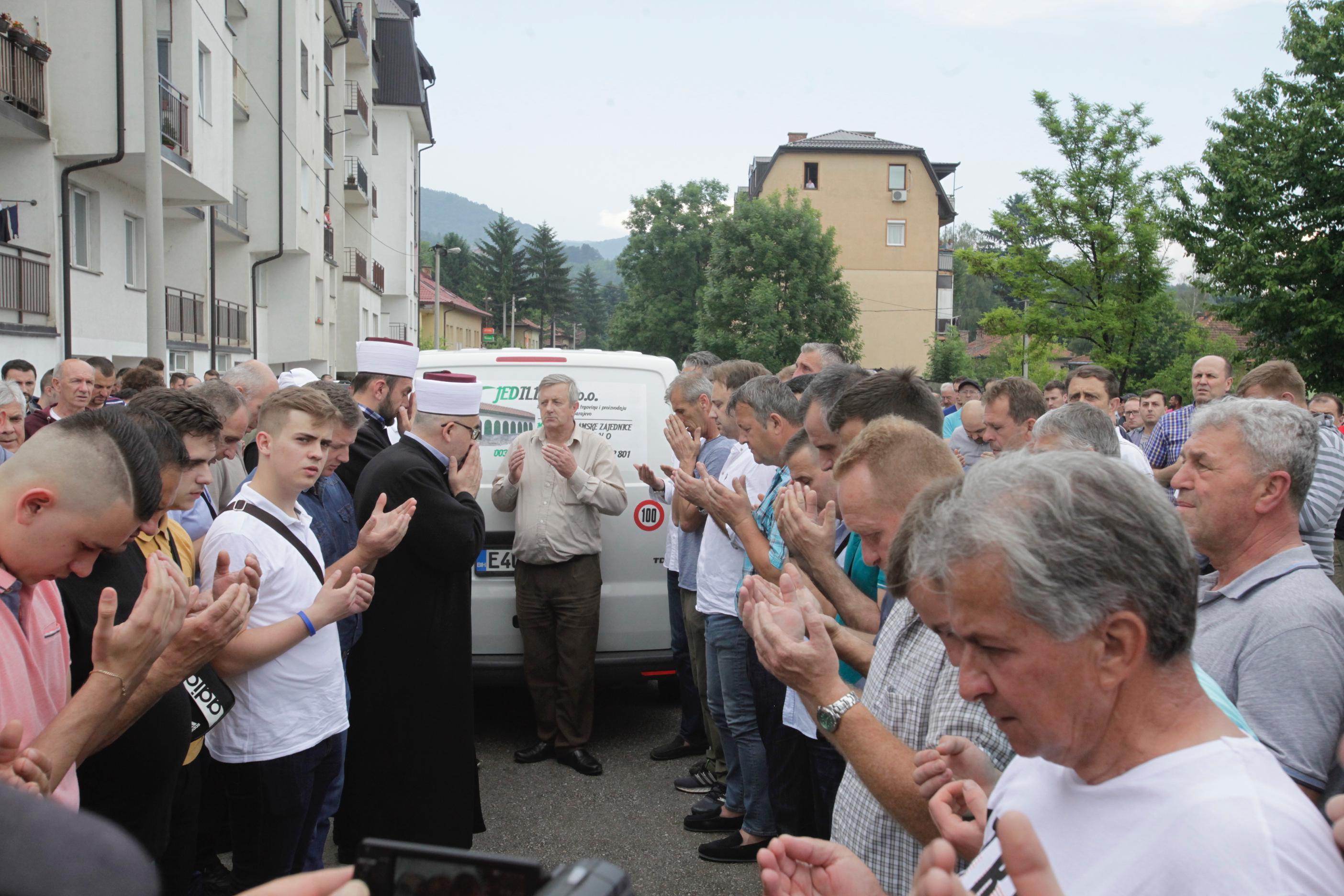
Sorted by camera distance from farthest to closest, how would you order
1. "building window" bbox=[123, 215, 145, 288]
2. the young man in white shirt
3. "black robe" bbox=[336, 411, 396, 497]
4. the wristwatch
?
"building window" bbox=[123, 215, 145, 288] < "black robe" bbox=[336, 411, 396, 497] < the young man in white shirt < the wristwatch

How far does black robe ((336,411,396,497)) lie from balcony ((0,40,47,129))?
9.73m

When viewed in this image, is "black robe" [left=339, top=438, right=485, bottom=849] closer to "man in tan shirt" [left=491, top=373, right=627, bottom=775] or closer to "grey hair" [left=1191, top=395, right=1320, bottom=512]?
"man in tan shirt" [left=491, top=373, right=627, bottom=775]

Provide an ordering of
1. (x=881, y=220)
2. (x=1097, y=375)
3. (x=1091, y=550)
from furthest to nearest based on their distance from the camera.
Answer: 1. (x=881, y=220)
2. (x=1097, y=375)
3. (x=1091, y=550)

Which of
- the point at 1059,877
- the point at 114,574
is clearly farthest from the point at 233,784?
the point at 1059,877

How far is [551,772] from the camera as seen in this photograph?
5.84 metres

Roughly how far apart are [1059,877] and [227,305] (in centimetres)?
2555

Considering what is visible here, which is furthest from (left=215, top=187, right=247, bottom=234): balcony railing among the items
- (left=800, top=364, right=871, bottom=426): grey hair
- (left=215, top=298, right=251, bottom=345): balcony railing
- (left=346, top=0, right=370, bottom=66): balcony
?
(left=800, top=364, right=871, bottom=426): grey hair

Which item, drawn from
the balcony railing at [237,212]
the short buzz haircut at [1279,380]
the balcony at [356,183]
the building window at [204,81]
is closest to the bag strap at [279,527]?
the short buzz haircut at [1279,380]

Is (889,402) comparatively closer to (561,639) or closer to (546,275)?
(561,639)

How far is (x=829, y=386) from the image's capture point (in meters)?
4.05

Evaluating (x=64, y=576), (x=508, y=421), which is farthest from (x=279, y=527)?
(x=508, y=421)

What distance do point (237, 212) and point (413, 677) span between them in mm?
23369

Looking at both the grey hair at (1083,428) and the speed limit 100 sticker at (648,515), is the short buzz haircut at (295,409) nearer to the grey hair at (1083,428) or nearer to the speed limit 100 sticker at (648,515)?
the speed limit 100 sticker at (648,515)

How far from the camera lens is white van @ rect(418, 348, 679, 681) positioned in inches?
242
